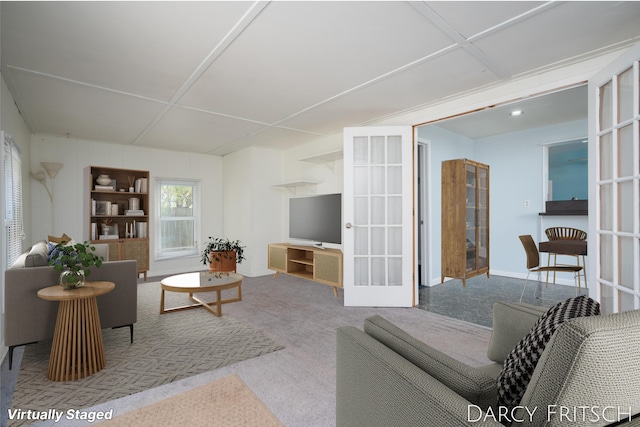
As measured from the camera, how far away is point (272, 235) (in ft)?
19.2

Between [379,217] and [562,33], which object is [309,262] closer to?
[379,217]

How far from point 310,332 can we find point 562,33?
2.97 metres

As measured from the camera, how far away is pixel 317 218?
16.0 feet

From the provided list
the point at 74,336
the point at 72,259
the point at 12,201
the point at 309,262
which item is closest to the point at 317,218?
the point at 309,262

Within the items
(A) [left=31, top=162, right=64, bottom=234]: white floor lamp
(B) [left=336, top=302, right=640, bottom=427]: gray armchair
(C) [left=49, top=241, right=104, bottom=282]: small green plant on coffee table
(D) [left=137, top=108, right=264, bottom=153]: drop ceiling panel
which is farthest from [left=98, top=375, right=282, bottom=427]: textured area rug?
(A) [left=31, top=162, right=64, bottom=234]: white floor lamp

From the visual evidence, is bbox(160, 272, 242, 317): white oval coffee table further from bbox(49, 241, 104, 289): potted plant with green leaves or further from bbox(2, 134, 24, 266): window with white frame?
bbox(2, 134, 24, 266): window with white frame

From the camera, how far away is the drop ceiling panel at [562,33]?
1919mm

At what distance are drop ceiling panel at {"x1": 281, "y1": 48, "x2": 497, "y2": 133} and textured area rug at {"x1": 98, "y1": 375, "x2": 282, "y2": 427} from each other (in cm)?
272

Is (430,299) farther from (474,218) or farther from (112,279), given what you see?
(112,279)

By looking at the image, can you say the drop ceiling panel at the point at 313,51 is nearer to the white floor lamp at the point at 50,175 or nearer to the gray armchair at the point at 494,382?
the gray armchair at the point at 494,382

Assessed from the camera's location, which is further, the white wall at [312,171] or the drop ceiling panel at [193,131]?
the white wall at [312,171]

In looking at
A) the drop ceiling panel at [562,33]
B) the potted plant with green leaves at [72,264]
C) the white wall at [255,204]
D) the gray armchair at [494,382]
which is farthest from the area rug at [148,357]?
the drop ceiling panel at [562,33]

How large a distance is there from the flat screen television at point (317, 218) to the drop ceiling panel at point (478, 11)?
8.87 feet

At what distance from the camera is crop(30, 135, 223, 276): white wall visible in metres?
4.73
